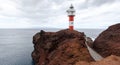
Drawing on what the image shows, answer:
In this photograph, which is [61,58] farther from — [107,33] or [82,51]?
[107,33]

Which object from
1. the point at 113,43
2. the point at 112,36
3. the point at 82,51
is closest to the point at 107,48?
the point at 113,43

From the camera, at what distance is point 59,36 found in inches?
1054

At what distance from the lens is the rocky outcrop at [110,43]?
23.2m

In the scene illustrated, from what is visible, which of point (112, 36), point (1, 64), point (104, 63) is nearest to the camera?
point (104, 63)

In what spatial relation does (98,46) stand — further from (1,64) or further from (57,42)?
(1,64)

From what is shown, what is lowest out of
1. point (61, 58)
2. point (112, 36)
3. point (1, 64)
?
point (1, 64)

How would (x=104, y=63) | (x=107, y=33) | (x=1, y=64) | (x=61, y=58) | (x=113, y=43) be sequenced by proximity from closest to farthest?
1. (x=104, y=63)
2. (x=61, y=58)
3. (x=113, y=43)
4. (x=107, y=33)
5. (x=1, y=64)

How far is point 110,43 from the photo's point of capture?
2486cm

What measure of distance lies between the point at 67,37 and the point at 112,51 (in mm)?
6752

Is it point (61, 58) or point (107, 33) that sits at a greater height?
point (107, 33)

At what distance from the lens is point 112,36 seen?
26359 mm

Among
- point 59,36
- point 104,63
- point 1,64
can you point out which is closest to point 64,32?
point 59,36

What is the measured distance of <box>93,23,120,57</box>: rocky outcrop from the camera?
2316 cm

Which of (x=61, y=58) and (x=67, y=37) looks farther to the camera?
(x=67, y=37)
